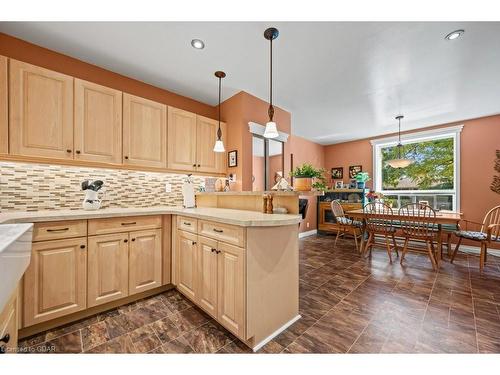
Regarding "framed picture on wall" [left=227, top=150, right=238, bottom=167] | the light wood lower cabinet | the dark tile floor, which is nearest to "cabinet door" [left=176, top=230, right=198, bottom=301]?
the light wood lower cabinet

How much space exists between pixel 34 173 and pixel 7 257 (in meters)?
1.95

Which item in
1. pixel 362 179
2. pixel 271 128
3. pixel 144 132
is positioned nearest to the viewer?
pixel 271 128

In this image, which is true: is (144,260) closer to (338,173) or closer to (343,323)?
(343,323)

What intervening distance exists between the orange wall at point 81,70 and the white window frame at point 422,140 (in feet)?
→ 14.9

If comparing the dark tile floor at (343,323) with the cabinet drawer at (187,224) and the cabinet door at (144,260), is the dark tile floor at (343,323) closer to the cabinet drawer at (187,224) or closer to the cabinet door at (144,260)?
the cabinet door at (144,260)

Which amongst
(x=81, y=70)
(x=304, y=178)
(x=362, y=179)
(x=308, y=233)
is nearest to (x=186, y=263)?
(x=304, y=178)

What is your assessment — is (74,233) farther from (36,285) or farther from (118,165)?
(118,165)

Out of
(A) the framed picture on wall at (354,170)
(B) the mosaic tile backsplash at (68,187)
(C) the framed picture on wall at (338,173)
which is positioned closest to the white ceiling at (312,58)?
(B) the mosaic tile backsplash at (68,187)

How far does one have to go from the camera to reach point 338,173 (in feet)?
19.3

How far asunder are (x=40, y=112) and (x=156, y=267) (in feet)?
5.85

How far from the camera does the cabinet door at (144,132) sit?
2.35 metres

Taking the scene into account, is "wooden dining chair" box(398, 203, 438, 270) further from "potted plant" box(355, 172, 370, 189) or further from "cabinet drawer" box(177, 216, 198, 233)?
"cabinet drawer" box(177, 216, 198, 233)
